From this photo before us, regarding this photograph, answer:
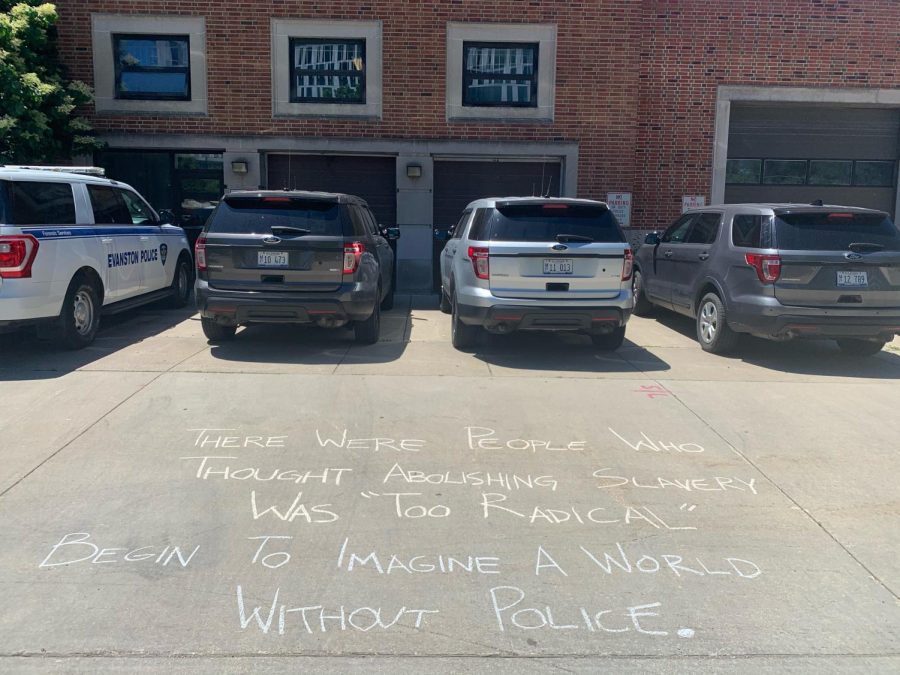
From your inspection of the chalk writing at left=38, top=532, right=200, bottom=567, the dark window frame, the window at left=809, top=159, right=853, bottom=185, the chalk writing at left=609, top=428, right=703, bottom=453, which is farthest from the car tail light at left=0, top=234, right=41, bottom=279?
the window at left=809, top=159, right=853, bottom=185

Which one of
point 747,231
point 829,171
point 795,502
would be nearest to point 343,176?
point 747,231

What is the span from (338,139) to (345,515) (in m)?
11.1

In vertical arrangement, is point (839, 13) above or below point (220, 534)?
above

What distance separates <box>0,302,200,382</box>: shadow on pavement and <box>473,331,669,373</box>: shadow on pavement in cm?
393

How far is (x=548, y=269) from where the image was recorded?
8227mm

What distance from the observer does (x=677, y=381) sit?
781cm

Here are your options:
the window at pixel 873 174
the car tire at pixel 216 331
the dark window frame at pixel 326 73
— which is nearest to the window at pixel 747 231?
the car tire at pixel 216 331

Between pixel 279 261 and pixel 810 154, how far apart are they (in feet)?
40.7

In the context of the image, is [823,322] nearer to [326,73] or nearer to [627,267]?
[627,267]

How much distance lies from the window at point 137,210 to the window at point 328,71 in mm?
4808

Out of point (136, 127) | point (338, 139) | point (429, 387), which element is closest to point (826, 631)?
point (429, 387)

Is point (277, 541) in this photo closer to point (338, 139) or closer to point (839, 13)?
point (338, 139)

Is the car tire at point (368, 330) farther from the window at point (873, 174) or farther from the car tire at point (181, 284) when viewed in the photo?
the window at point (873, 174)

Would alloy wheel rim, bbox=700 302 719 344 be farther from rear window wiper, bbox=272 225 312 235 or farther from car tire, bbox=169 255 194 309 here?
car tire, bbox=169 255 194 309
